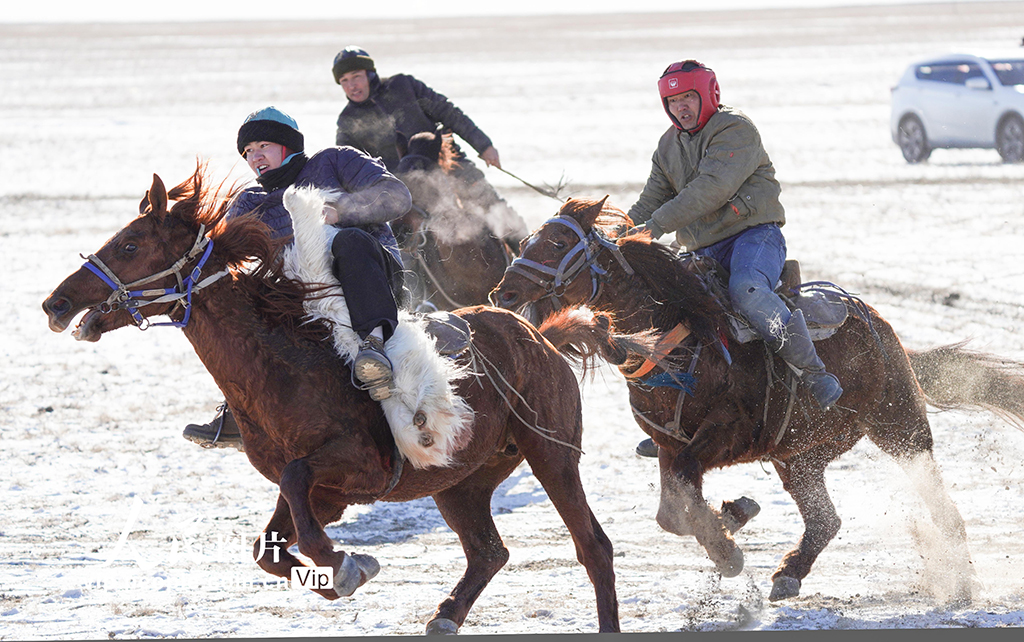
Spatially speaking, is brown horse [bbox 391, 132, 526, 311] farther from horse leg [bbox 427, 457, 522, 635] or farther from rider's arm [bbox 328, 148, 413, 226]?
rider's arm [bbox 328, 148, 413, 226]

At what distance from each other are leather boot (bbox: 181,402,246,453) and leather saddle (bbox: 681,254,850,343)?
235cm

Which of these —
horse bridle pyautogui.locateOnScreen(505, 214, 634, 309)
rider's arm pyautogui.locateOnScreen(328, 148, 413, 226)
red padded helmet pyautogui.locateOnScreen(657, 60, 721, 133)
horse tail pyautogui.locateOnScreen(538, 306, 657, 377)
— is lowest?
horse tail pyautogui.locateOnScreen(538, 306, 657, 377)

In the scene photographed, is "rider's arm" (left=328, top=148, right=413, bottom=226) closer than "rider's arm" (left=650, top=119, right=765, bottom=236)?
Yes

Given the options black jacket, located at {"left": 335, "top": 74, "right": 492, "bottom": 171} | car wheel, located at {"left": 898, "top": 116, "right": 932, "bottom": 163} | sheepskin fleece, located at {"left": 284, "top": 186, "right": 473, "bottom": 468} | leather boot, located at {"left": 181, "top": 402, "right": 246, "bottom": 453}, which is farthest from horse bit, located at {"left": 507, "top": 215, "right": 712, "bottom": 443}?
car wheel, located at {"left": 898, "top": 116, "right": 932, "bottom": 163}

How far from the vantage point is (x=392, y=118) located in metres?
9.03

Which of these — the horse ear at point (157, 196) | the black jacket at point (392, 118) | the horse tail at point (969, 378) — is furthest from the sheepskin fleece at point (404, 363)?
the black jacket at point (392, 118)

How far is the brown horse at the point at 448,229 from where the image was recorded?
28.4 feet

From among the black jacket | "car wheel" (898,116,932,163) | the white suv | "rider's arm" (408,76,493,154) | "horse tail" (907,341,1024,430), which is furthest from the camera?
"car wheel" (898,116,932,163)

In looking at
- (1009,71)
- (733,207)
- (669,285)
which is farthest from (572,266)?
(1009,71)

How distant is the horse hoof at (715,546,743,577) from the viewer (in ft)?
18.6

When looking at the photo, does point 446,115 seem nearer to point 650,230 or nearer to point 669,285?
point 650,230

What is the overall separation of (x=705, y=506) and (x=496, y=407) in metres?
1.15

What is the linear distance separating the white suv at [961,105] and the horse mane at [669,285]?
14.2 metres

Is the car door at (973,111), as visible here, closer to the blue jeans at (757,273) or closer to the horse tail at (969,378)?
the horse tail at (969,378)
